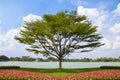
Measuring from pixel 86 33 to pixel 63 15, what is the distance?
4.22m

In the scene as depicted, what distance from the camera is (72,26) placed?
39844 mm

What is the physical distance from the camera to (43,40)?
1625 inches

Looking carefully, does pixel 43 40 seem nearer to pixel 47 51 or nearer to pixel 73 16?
pixel 47 51

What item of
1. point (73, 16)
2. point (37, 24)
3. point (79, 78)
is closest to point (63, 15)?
point (73, 16)

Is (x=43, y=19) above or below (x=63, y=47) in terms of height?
above

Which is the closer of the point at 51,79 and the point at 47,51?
the point at 51,79

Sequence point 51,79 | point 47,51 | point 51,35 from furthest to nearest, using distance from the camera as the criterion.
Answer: point 47,51
point 51,35
point 51,79

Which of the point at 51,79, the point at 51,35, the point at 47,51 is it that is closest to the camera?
the point at 51,79

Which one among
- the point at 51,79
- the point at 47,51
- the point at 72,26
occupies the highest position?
the point at 72,26

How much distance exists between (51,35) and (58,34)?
1.54m

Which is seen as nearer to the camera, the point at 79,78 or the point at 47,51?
the point at 79,78

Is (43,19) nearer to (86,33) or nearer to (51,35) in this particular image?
(51,35)

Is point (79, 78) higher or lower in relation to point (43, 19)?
lower

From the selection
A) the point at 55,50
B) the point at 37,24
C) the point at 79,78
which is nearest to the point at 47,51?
the point at 55,50
